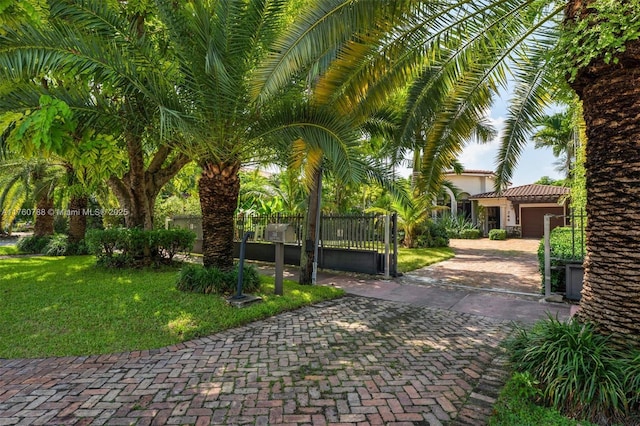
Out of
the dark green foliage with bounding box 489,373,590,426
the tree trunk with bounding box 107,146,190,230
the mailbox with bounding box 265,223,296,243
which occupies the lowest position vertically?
the dark green foliage with bounding box 489,373,590,426

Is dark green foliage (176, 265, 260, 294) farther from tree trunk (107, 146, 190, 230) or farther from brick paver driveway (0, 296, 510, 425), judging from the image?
tree trunk (107, 146, 190, 230)

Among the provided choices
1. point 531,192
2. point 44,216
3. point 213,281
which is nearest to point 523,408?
point 213,281

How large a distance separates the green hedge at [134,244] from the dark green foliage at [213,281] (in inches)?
132

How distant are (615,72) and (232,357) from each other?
530 centimetres

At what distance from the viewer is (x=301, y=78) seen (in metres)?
7.05

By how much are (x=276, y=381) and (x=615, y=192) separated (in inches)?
158

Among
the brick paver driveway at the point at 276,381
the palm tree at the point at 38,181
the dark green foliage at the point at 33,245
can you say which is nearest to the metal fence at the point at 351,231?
the brick paver driveway at the point at 276,381

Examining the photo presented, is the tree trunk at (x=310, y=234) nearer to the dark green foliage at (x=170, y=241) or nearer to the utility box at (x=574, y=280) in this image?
the dark green foliage at (x=170, y=241)

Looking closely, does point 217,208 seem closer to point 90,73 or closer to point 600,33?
point 90,73

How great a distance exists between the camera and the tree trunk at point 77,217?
575 inches

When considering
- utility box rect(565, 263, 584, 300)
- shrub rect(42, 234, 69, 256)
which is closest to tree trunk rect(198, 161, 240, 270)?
utility box rect(565, 263, 584, 300)

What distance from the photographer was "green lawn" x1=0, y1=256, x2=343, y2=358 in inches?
190

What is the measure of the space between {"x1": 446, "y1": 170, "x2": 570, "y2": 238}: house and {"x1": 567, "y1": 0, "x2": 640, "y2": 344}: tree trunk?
22.2 metres

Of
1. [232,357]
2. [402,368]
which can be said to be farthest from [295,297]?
[402,368]
